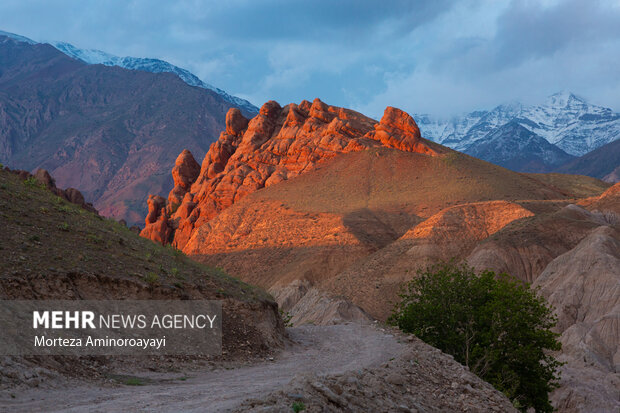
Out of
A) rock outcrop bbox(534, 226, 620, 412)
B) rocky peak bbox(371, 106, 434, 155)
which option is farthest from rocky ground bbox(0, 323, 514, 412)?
rocky peak bbox(371, 106, 434, 155)

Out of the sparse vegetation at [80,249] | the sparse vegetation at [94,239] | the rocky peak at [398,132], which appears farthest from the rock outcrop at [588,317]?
the rocky peak at [398,132]

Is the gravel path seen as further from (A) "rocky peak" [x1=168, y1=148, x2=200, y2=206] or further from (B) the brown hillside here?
(A) "rocky peak" [x1=168, y1=148, x2=200, y2=206]

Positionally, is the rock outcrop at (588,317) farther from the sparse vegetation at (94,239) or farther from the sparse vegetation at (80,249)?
the sparse vegetation at (94,239)

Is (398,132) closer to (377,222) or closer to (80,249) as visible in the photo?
(377,222)

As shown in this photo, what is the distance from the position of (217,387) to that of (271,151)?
9182 cm

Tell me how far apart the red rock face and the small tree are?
233 ft

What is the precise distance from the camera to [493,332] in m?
24.9

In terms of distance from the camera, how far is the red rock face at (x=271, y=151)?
99.6 meters

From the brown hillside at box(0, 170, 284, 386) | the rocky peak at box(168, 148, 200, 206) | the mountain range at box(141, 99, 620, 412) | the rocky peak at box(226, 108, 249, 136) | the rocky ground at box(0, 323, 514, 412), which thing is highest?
the rocky peak at box(226, 108, 249, 136)

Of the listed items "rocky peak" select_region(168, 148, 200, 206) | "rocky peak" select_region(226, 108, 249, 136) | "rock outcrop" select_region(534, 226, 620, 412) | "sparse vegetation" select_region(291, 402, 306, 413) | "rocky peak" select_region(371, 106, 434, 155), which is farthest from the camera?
"rocky peak" select_region(226, 108, 249, 136)

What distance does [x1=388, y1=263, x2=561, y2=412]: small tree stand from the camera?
80.0 feet

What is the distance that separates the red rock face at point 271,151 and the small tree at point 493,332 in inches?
2799

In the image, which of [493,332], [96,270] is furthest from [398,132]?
[96,270]

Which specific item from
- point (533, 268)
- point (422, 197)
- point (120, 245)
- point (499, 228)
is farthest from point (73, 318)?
point (422, 197)
